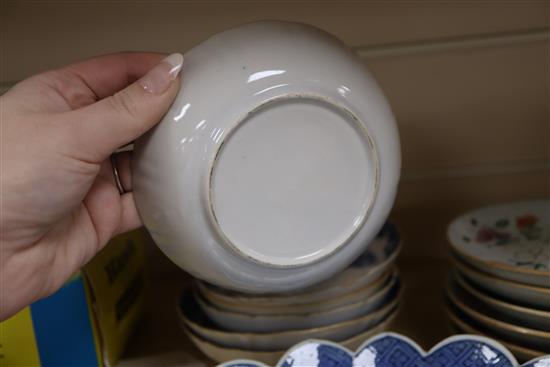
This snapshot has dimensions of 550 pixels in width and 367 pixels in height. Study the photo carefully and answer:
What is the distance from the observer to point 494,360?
2.03 feet

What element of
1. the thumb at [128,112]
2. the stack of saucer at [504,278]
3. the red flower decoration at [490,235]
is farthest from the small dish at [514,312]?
the thumb at [128,112]

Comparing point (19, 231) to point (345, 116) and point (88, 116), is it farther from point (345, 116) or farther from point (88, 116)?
point (345, 116)

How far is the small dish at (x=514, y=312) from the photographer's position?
653 mm

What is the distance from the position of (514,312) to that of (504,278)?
0.04m

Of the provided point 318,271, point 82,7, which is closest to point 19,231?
point 318,271

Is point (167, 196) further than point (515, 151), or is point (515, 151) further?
point (515, 151)

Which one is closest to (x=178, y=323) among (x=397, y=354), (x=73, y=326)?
(x=73, y=326)

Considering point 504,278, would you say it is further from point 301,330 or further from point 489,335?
point 301,330

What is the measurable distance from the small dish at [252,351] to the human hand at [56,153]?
164 millimetres

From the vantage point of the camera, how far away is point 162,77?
1.76ft

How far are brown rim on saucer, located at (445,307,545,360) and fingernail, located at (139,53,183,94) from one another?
41cm

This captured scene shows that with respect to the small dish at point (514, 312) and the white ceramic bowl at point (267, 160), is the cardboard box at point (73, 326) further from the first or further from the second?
the small dish at point (514, 312)

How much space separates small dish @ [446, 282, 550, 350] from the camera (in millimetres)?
Answer: 648

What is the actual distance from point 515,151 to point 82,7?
0.63 meters
